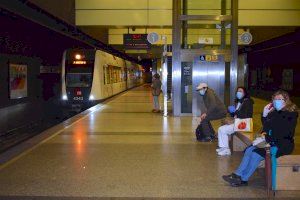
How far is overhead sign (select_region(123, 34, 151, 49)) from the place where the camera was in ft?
82.0

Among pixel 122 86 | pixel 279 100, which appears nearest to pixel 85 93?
pixel 122 86

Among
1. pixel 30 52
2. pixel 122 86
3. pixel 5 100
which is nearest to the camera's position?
pixel 5 100

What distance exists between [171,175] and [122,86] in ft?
82.3

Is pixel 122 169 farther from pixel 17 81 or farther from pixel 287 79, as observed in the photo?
pixel 287 79

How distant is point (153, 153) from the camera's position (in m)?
8.39

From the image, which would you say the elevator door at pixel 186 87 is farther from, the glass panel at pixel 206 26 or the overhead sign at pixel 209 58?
the glass panel at pixel 206 26

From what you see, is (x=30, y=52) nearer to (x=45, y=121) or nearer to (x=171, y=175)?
(x=45, y=121)

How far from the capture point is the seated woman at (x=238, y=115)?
807cm

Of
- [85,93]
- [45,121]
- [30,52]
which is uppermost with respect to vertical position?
[30,52]

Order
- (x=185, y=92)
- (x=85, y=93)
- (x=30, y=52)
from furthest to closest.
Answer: (x=30, y=52)
(x=85, y=93)
(x=185, y=92)

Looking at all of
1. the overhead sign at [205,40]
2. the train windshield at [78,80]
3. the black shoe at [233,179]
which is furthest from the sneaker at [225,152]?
the train windshield at [78,80]

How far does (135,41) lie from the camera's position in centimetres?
2523

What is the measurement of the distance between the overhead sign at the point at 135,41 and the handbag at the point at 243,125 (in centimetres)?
1745

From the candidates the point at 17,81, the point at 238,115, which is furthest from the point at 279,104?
the point at 17,81
